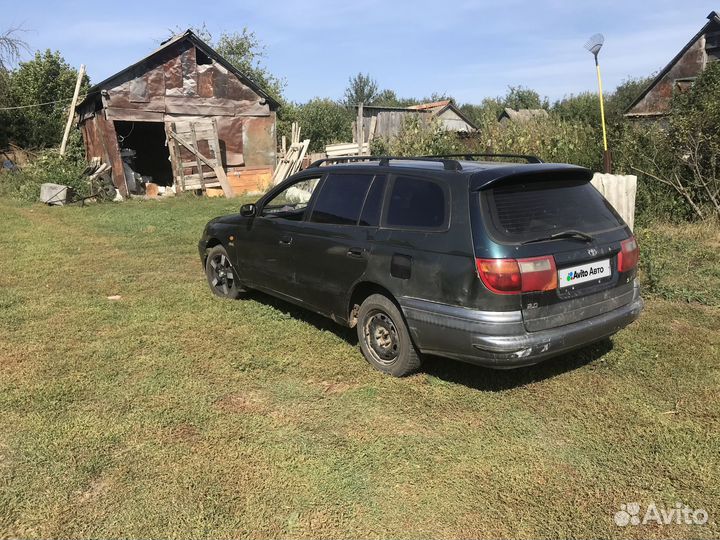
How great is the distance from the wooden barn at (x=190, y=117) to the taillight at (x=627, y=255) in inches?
610

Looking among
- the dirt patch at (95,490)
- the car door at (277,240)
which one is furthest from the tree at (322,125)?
the dirt patch at (95,490)

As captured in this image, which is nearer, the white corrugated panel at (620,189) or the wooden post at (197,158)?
the white corrugated panel at (620,189)

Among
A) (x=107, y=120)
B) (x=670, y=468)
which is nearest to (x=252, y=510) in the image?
(x=670, y=468)

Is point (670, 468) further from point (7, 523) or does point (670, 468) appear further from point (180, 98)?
point (180, 98)

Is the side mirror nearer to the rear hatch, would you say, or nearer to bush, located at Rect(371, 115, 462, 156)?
the rear hatch

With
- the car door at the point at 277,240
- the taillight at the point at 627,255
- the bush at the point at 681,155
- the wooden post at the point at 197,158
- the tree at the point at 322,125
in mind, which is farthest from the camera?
the tree at the point at 322,125

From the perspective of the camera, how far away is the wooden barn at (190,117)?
55.4ft

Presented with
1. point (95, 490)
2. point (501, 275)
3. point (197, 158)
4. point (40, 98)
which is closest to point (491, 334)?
point (501, 275)

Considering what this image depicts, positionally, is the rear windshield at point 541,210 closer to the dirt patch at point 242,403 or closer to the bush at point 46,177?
the dirt patch at point 242,403

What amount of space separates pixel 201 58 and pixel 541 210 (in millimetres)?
A: 17278

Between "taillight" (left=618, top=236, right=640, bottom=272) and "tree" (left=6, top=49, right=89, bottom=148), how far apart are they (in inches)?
944

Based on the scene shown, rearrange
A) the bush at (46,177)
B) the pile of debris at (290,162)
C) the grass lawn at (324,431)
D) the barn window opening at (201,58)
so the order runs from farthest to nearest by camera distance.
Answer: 1. the pile of debris at (290,162)
2. the barn window opening at (201,58)
3. the bush at (46,177)
4. the grass lawn at (324,431)

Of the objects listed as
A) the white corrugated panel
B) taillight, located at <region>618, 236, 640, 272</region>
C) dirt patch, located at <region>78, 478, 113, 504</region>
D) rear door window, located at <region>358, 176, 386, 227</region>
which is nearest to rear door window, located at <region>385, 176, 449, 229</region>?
rear door window, located at <region>358, 176, 386, 227</region>

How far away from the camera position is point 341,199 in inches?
179
